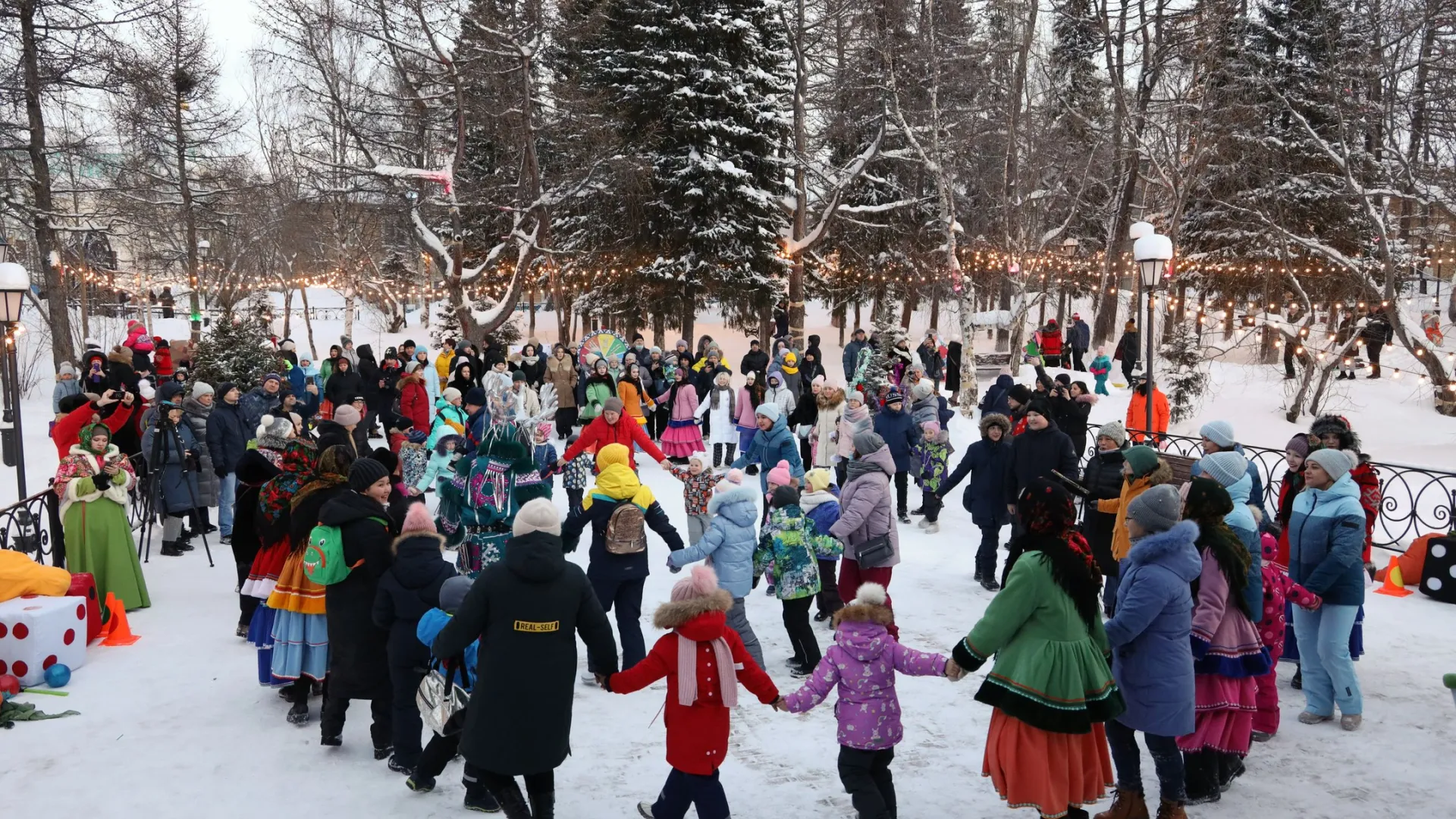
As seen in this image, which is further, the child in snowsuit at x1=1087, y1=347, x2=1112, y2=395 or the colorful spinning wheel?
the child in snowsuit at x1=1087, y1=347, x2=1112, y2=395

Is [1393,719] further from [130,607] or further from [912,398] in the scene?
[130,607]

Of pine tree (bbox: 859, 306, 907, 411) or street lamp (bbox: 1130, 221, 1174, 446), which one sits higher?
street lamp (bbox: 1130, 221, 1174, 446)

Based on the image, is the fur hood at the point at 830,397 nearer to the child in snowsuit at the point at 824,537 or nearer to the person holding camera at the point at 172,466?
the child in snowsuit at the point at 824,537

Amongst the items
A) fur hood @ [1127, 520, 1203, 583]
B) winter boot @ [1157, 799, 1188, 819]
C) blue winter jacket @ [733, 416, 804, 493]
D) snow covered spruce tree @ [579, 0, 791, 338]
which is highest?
snow covered spruce tree @ [579, 0, 791, 338]

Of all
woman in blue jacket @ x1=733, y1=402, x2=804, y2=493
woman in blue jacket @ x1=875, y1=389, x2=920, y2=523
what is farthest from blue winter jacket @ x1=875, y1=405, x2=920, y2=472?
woman in blue jacket @ x1=733, y1=402, x2=804, y2=493

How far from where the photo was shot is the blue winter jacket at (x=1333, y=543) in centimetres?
591

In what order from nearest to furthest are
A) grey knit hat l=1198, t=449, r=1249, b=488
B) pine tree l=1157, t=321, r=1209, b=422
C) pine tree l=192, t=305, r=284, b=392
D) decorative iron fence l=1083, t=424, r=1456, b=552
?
grey knit hat l=1198, t=449, r=1249, b=488, decorative iron fence l=1083, t=424, r=1456, b=552, pine tree l=192, t=305, r=284, b=392, pine tree l=1157, t=321, r=1209, b=422

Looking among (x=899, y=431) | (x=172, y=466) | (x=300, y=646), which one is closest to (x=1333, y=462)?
(x=899, y=431)

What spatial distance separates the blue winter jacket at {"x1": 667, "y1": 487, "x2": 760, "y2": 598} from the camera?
6.75 m

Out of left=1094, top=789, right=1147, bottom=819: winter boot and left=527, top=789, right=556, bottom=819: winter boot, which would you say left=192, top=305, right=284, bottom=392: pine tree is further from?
left=1094, top=789, right=1147, bottom=819: winter boot

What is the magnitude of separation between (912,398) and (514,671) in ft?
28.9

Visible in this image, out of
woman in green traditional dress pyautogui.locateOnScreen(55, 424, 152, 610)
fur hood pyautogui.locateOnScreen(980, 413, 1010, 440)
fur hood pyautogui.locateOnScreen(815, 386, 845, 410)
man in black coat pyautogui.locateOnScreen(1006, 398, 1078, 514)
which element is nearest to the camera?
woman in green traditional dress pyautogui.locateOnScreen(55, 424, 152, 610)

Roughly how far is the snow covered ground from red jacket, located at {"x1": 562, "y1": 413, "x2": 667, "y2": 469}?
2.31m

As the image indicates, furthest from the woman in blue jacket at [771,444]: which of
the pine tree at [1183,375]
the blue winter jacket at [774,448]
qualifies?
the pine tree at [1183,375]
